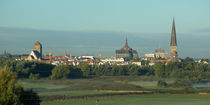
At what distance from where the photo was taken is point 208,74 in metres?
123

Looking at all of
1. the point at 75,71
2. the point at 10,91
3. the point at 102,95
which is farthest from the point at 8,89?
the point at 75,71

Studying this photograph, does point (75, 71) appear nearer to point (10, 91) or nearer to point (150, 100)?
point (150, 100)

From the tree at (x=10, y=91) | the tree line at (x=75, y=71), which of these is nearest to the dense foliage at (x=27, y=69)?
the tree line at (x=75, y=71)

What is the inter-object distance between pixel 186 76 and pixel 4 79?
76836 mm

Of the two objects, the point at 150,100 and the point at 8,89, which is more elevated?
the point at 8,89

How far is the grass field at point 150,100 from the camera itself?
62.8 metres

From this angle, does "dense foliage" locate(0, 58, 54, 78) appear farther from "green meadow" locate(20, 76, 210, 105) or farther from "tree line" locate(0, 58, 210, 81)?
"green meadow" locate(20, 76, 210, 105)

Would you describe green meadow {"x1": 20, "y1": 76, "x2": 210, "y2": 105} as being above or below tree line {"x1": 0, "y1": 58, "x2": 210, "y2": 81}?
below

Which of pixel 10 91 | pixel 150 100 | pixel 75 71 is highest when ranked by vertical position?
pixel 10 91

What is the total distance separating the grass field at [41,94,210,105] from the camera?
62781mm

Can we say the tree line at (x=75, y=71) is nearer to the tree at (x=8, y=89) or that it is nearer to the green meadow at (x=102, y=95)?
the green meadow at (x=102, y=95)

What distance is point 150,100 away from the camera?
68.4 metres

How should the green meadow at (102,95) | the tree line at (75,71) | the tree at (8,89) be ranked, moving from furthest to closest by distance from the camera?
the tree line at (75,71) < the green meadow at (102,95) < the tree at (8,89)

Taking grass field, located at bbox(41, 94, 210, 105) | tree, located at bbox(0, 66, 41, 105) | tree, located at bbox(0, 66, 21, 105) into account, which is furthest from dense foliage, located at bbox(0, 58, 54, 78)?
tree, located at bbox(0, 66, 21, 105)
